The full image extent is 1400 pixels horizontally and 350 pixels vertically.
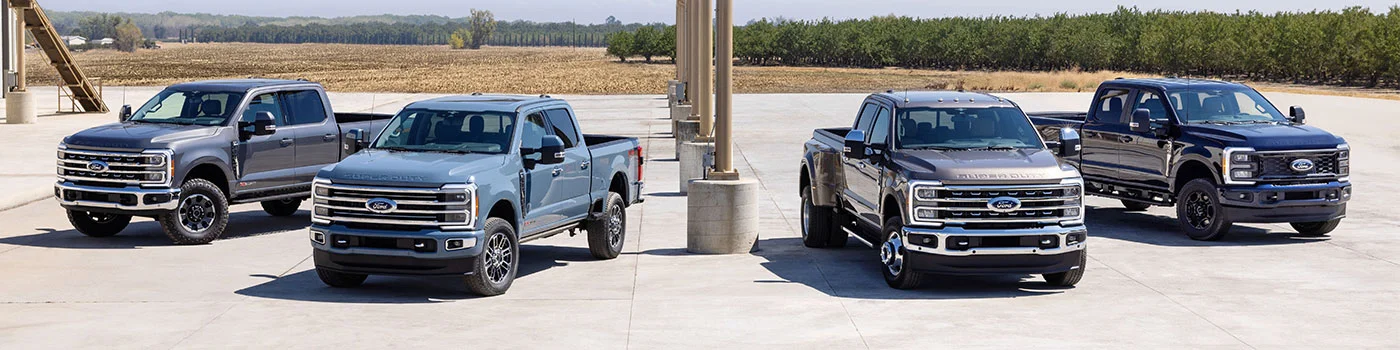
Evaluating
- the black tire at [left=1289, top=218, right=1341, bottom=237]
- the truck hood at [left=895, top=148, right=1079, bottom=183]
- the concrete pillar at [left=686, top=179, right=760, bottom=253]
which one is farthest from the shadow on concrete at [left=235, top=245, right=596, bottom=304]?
the black tire at [left=1289, top=218, right=1341, bottom=237]

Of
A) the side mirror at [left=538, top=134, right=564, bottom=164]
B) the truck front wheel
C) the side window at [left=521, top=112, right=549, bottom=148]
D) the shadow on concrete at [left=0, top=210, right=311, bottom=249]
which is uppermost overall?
the side window at [left=521, top=112, right=549, bottom=148]

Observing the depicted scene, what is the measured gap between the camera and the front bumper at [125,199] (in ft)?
51.4

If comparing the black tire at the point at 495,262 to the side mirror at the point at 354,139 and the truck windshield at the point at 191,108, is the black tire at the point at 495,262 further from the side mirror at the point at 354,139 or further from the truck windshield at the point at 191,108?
the truck windshield at the point at 191,108

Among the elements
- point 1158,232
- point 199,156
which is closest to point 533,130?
point 199,156

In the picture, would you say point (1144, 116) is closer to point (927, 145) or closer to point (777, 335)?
point (927, 145)

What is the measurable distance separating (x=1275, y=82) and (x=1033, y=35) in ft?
117

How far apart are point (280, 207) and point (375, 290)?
6.79 meters

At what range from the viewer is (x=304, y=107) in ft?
58.7

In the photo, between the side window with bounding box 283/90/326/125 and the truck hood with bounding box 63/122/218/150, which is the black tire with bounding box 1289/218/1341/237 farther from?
the truck hood with bounding box 63/122/218/150

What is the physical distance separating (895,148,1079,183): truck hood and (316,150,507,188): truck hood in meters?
3.69

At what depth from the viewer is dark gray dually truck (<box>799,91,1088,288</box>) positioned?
12461 millimetres

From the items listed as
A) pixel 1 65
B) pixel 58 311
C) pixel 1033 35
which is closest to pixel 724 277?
pixel 58 311

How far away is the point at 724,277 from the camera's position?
13742mm

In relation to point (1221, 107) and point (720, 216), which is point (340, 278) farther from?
point (1221, 107)
